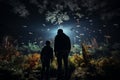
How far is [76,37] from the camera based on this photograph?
32.0 metres

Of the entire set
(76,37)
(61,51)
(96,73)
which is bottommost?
(96,73)

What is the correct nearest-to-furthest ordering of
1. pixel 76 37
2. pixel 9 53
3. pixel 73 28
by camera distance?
1. pixel 9 53
2. pixel 73 28
3. pixel 76 37

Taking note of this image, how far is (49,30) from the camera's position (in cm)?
3203

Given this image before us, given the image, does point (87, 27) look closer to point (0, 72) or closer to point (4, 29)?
point (4, 29)

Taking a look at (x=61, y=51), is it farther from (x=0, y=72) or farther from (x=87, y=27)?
(x=87, y=27)

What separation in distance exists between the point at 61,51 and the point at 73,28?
1924cm

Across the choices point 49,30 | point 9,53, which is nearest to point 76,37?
point 49,30

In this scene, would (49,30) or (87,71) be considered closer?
(87,71)

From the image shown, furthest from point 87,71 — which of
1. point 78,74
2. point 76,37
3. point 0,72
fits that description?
point 76,37

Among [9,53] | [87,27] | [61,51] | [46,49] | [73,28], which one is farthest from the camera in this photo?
[87,27]

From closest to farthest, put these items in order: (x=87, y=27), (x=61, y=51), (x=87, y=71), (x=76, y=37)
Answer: (x=61, y=51) < (x=87, y=71) < (x=76, y=37) < (x=87, y=27)

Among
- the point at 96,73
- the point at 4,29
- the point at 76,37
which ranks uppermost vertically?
the point at 4,29

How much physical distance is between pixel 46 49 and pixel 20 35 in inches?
887

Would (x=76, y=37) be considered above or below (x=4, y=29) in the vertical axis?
below
